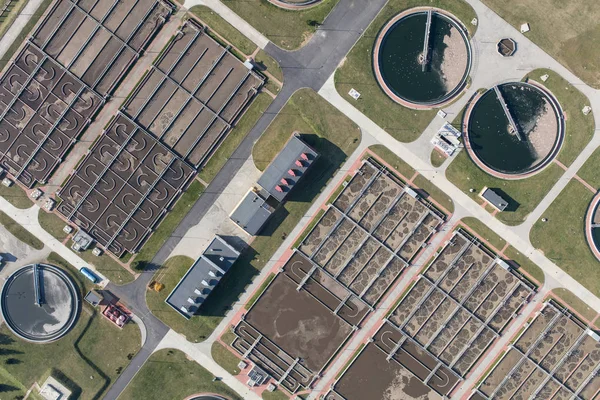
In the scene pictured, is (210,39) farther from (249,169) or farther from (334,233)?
(334,233)

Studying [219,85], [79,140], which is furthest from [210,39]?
[79,140]

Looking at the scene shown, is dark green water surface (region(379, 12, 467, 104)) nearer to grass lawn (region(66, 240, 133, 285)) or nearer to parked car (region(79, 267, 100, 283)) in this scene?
grass lawn (region(66, 240, 133, 285))

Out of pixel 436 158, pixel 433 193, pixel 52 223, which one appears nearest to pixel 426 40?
pixel 436 158


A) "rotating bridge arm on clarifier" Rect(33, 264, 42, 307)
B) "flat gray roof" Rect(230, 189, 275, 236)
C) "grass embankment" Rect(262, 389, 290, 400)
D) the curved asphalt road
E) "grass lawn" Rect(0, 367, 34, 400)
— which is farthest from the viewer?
"grass embankment" Rect(262, 389, 290, 400)

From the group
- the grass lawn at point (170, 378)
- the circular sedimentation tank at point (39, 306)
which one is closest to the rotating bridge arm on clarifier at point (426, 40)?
the grass lawn at point (170, 378)

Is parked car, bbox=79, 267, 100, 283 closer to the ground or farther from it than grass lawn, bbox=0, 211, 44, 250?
farther from it

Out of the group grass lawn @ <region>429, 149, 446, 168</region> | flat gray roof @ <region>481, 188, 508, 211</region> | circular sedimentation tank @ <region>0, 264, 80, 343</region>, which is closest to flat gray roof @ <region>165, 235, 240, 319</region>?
circular sedimentation tank @ <region>0, 264, 80, 343</region>
